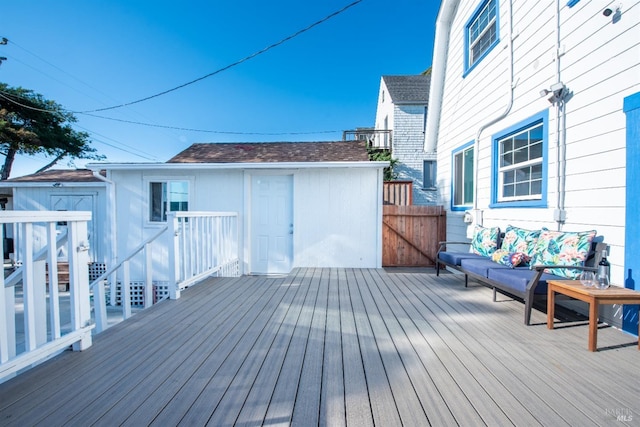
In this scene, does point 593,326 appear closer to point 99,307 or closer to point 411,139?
point 99,307

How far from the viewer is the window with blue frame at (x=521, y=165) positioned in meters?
3.37

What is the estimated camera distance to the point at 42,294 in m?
1.89

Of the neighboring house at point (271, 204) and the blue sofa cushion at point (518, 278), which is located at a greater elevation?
the neighboring house at point (271, 204)

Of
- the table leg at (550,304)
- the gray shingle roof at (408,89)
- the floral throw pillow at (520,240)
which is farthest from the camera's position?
the gray shingle roof at (408,89)

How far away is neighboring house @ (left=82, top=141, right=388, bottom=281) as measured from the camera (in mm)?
5324

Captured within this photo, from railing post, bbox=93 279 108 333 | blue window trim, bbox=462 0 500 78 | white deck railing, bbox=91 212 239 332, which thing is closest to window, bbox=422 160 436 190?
blue window trim, bbox=462 0 500 78

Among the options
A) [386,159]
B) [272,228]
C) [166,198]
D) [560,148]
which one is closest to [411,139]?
[386,159]

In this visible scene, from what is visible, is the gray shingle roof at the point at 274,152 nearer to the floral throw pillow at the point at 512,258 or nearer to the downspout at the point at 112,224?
the downspout at the point at 112,224

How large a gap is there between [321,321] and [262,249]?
3.24m

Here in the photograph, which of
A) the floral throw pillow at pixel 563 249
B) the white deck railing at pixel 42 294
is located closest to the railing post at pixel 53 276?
the white deck railing at pixel 42 294

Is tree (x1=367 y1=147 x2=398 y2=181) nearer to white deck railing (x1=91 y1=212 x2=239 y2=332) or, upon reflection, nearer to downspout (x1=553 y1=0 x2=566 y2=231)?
white deck railing (x1=91 y1=212 x2=239 y2=332)

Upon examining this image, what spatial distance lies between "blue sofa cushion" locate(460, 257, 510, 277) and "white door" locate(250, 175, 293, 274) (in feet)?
10.3

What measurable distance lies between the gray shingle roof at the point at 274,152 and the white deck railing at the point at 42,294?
197 inches

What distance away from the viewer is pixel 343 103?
13742 millimetres
